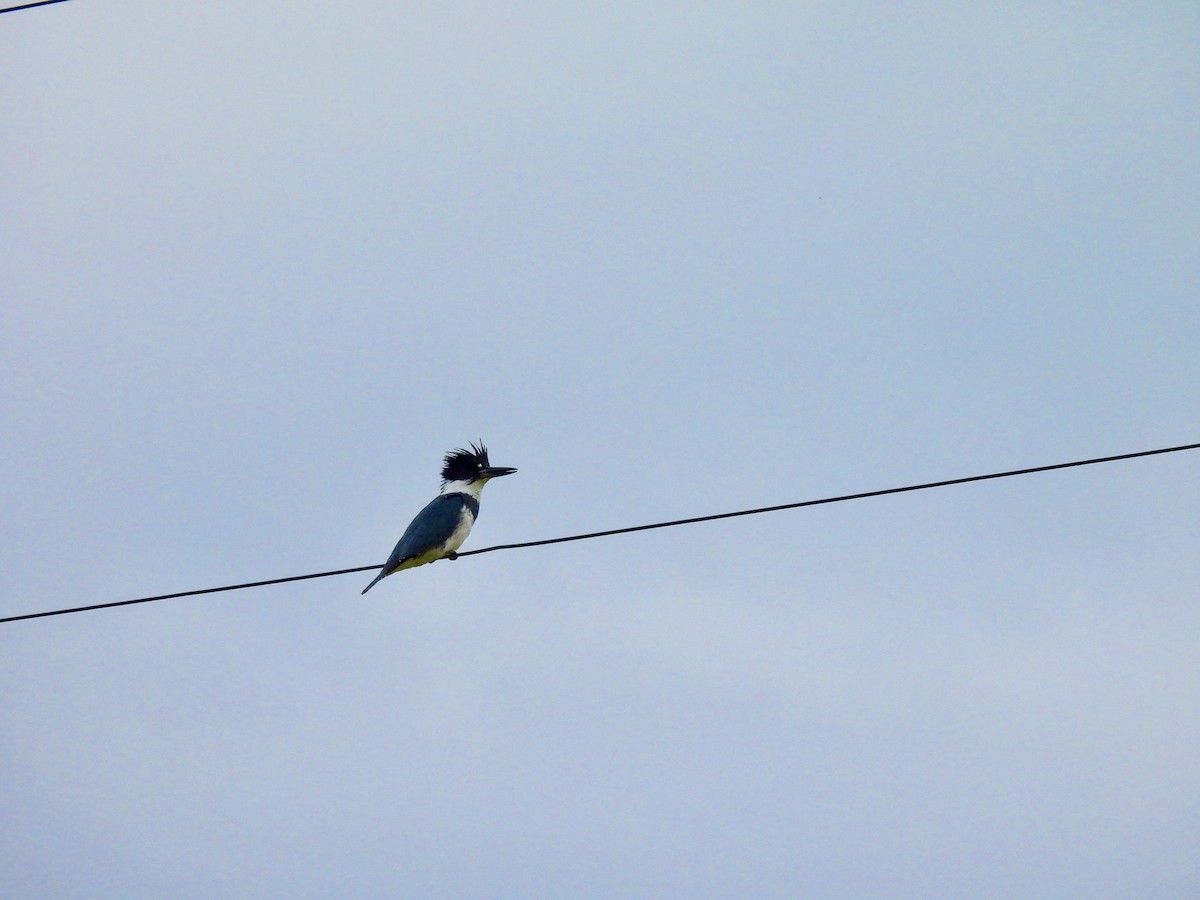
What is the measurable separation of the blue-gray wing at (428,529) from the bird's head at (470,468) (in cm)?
53

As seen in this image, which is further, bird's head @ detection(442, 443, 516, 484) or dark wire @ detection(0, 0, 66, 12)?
bird's head @ detection(442, 443, 516, 484)

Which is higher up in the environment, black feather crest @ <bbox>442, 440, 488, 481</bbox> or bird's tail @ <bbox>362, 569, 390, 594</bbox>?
black feather crest @ <bbox>442, 440, 488, 481</bbox>

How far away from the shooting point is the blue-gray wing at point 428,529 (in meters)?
9.34

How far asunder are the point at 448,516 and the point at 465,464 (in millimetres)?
1170

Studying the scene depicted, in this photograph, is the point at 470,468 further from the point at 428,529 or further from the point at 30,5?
the point at 30,5

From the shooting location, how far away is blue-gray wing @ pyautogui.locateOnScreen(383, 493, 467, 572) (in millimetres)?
9336

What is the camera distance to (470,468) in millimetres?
10875

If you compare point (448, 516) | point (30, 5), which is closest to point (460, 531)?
point (448, 516)

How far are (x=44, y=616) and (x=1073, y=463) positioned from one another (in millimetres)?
4744

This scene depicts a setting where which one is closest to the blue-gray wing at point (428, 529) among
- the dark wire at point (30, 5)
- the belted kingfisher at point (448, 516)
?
the belted kingfisher at point (448, 516)

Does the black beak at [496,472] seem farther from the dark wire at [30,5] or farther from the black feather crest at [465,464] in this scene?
the dark wire at [30,5]

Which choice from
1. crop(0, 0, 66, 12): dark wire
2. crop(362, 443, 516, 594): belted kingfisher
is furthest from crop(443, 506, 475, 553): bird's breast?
crop(0, 0, 66, 12): dark wire

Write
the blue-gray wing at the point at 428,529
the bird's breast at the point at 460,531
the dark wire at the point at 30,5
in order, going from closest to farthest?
1. the dark wire at the point at 30,5
2. the blue-gray wing at the point at 428,529
3. the bird's breast at the point at 460,531

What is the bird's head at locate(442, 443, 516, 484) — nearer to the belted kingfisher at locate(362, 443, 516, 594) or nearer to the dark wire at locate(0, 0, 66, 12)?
the belted kingfisher at locate(362, 443, 516, 594)
